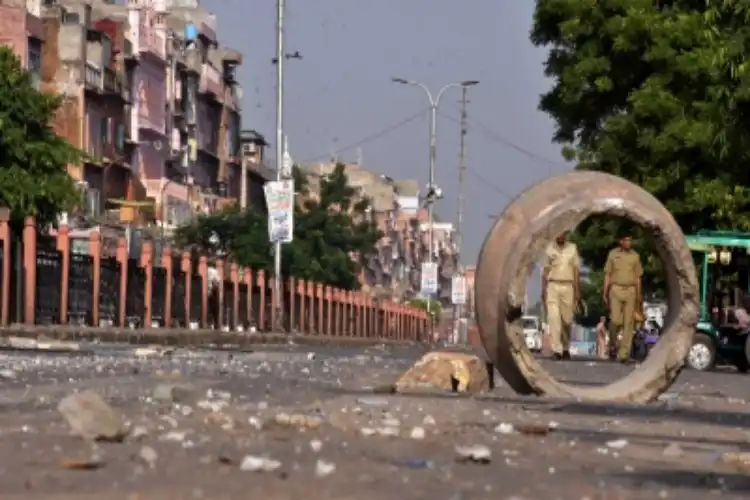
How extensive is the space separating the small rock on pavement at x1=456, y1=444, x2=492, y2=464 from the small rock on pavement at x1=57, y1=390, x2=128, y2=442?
4.32ft

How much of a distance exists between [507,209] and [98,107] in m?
61.0

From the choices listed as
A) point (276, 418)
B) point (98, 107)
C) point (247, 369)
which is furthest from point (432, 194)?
point (276, 418)

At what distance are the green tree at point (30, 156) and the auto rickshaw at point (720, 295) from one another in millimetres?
15651

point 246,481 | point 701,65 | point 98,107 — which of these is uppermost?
point 98,107

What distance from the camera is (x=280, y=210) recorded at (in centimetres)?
4388

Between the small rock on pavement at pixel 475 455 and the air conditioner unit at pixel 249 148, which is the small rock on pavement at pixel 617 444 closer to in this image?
the small rock on pavement at pixel 475 455

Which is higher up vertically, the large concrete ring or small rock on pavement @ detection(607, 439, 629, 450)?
the large concrete ring

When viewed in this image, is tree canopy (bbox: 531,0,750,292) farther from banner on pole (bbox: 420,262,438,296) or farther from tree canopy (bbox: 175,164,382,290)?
banner on pole (bbox: 420,262,438,296)

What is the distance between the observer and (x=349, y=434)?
26.9 ft

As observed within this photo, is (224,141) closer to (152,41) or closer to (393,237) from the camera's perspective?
(152,41)

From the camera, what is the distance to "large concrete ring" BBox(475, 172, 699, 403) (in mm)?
12531

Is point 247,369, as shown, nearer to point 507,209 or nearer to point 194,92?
point 507,209

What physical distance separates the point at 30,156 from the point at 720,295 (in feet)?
56.4

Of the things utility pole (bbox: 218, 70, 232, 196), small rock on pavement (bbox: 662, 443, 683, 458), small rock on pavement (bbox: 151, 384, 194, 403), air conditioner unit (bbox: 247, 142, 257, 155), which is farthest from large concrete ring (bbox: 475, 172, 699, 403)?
air conditioner unit (bbox: 247, 142, 257, 155)
